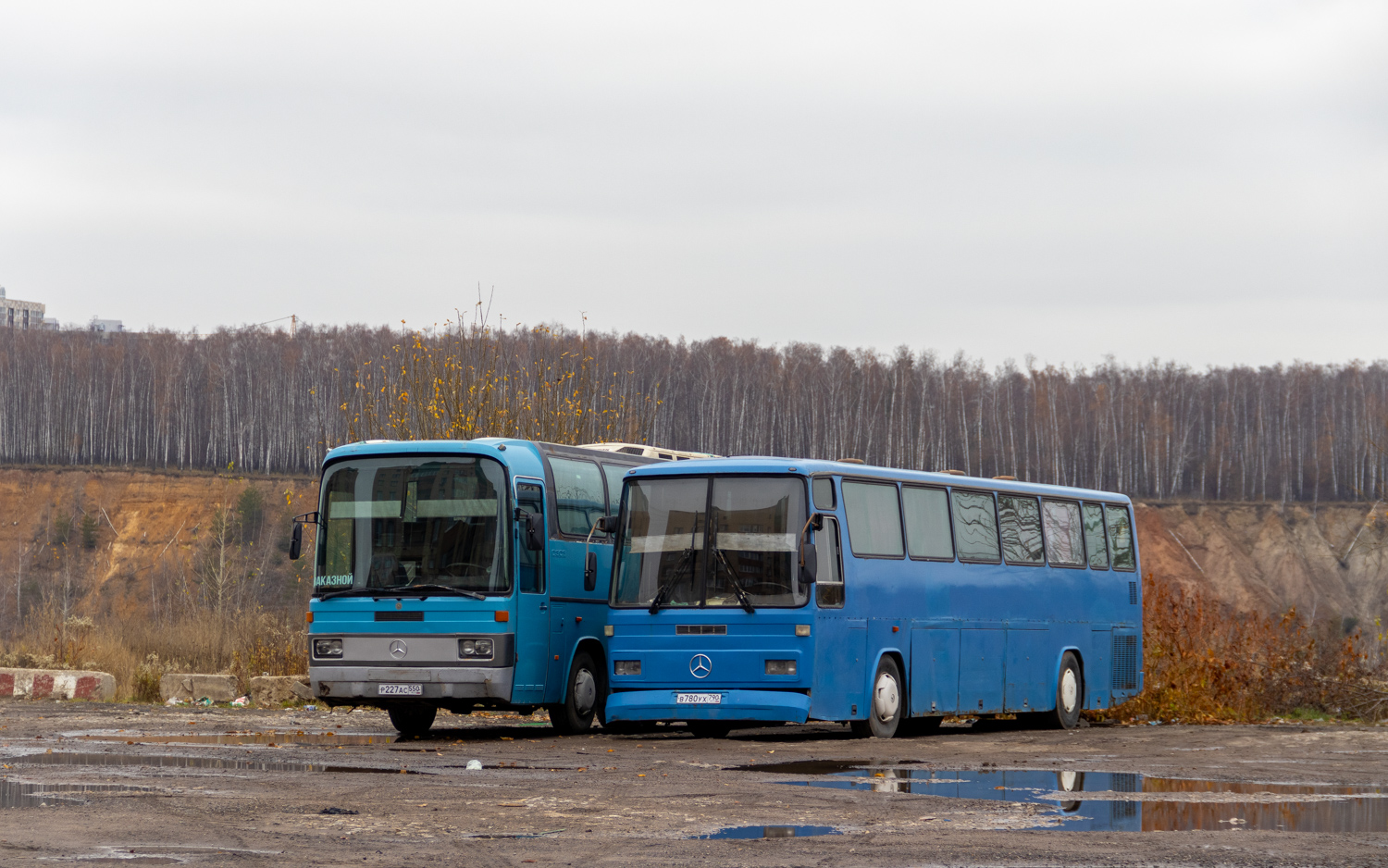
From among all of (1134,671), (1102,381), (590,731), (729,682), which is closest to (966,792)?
(729,682)

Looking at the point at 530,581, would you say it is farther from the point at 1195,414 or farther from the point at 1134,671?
the point at 1195,414

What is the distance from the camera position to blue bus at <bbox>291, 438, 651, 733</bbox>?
701 inches

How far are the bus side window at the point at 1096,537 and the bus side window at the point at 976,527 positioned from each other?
9.08 ft

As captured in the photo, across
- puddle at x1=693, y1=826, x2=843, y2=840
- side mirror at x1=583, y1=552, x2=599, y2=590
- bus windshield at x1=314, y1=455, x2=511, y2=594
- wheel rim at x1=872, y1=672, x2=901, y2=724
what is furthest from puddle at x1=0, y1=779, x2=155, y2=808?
wheel rim at x1=872, y1=672, x2=901, y2=724

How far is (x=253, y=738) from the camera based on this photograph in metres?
18.1

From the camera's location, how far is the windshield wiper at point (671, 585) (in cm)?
1784

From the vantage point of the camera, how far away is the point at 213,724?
66.8 ft

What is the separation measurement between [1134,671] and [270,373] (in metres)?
102

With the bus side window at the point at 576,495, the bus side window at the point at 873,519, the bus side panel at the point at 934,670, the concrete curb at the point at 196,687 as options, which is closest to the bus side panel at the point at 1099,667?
the bus side panel at the point at 934,670

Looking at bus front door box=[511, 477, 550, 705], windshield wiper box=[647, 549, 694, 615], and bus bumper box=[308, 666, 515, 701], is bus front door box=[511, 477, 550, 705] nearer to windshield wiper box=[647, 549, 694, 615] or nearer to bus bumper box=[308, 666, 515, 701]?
bus bumper box=[308, 666, 515, 701]

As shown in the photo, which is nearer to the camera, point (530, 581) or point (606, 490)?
point (530, 581)

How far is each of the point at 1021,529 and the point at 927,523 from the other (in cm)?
243

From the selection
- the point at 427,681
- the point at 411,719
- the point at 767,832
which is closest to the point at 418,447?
the point at 427,681

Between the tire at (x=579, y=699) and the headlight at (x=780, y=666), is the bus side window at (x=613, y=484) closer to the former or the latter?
the tire at (x=579, y=699)
